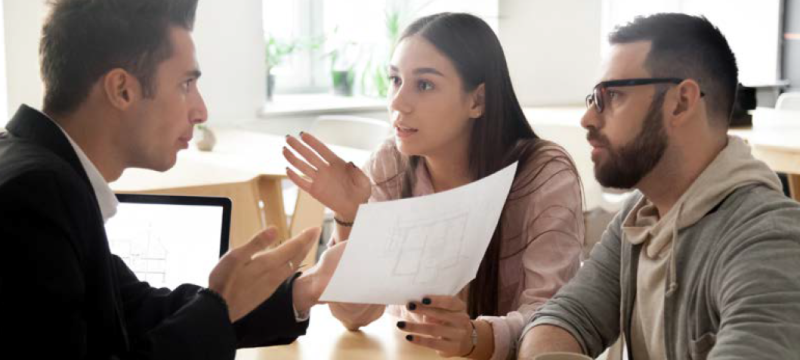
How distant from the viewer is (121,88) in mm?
1325

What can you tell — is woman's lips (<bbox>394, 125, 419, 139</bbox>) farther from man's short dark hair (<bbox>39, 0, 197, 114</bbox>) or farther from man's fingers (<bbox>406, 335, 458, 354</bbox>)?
man's short dark hair (<bbox>39, 0, 197, 114</bbox>)

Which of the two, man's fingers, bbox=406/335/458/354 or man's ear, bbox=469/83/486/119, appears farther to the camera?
man's ear, bbox=469/83/486/119

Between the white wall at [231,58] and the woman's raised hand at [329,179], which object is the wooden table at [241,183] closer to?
the white wall at [231,58]

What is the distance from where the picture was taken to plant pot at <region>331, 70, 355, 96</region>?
20.1ft

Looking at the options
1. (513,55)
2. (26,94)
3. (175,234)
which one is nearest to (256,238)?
(175,234)

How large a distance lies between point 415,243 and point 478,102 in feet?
2.65

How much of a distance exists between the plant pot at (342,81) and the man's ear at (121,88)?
4794mm

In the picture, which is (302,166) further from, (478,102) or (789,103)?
(789,103)

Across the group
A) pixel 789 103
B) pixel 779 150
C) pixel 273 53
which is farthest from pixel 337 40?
pixel 779 150

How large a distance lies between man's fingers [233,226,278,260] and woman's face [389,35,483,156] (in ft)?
2.89

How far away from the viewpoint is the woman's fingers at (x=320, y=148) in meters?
1.82

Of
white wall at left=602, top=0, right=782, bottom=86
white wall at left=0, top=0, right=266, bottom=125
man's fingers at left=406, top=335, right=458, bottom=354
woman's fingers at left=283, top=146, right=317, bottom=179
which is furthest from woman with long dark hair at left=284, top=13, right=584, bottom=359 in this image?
white wall at left=602, top=0, right=782, bottom=86

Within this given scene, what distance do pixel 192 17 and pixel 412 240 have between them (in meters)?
0.47

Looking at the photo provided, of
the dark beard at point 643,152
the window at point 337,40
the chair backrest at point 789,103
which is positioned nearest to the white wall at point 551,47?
the window at point 337,40
